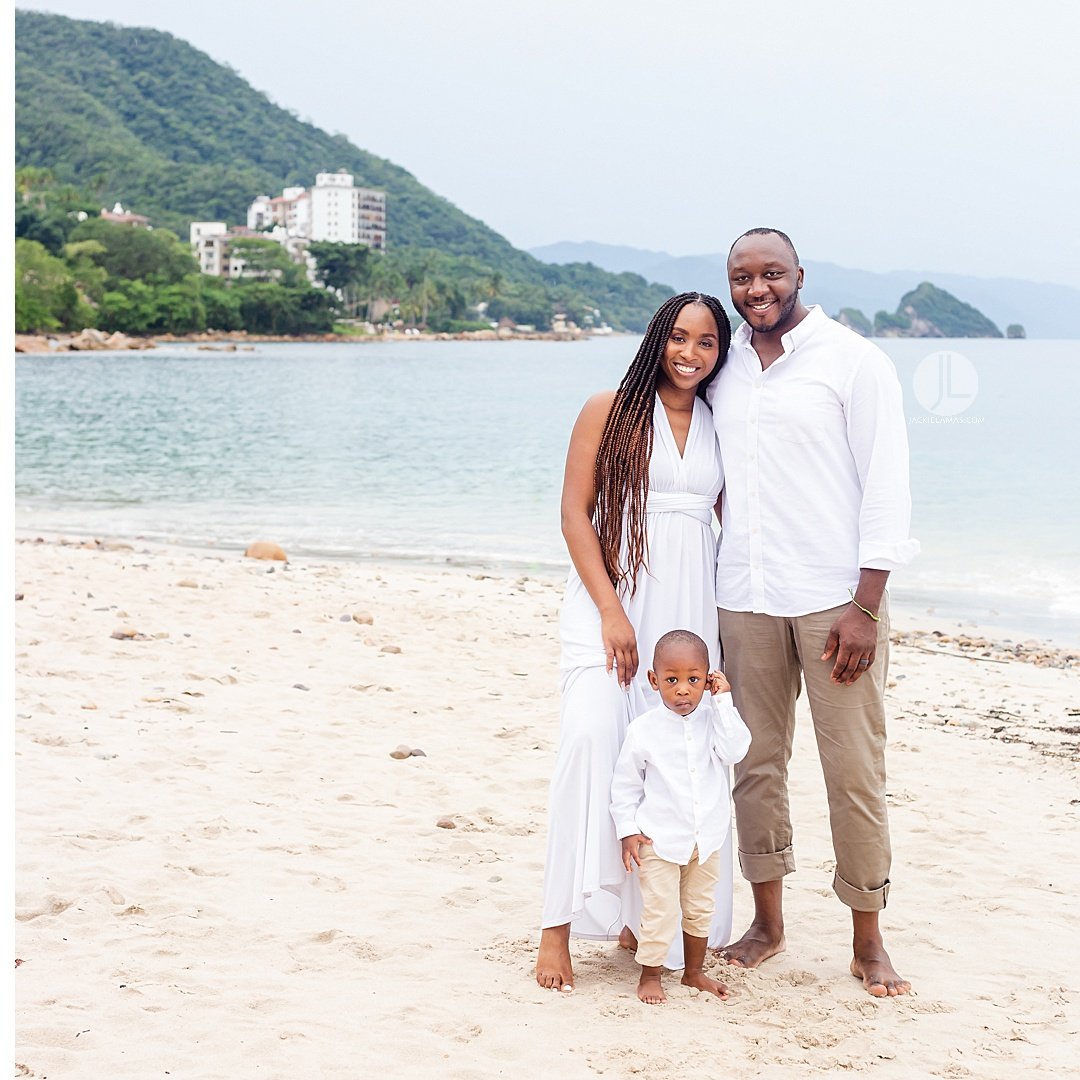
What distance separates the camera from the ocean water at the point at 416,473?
13.4 metres

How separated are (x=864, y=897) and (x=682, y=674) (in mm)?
888

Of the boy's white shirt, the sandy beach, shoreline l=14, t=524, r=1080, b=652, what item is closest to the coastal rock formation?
shoreline l=14, t=524, r=1080, b=652

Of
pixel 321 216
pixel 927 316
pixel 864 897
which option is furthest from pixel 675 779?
pixel 321 216

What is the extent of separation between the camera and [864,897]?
3379 mm

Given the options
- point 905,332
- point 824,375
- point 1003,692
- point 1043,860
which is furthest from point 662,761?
point 905,332

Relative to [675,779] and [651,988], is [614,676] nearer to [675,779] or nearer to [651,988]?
[675,779]

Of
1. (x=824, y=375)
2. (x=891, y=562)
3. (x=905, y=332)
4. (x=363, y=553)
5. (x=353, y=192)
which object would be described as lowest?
(x=363, y=553)

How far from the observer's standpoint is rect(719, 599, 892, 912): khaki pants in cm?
330

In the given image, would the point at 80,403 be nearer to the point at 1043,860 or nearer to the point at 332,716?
the point at 332,716

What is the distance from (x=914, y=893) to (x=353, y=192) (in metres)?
146

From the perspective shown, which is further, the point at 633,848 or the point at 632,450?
the point at 632,450

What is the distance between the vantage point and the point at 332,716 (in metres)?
5.94

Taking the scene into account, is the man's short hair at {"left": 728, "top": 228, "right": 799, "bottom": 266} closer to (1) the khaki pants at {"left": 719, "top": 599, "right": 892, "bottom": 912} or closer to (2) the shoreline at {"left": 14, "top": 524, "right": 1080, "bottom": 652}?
(1) the khaki pants at {"left": 719, "top": 599, "right": 892, "bottom": 912}

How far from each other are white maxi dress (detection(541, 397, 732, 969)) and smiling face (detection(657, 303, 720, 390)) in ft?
0.41
